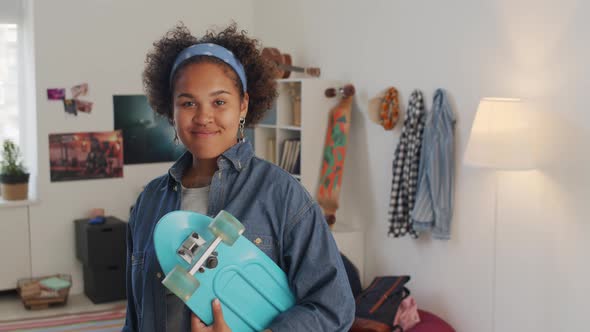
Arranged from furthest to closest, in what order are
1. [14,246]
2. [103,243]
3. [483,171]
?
1. [14,246]
2. [103,243]
3. [483,171]

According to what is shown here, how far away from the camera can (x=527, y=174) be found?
3285 millimetres

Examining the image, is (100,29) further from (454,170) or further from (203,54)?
(203,54)

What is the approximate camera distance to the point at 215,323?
126 cm

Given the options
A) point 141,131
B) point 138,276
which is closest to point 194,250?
point 138,276

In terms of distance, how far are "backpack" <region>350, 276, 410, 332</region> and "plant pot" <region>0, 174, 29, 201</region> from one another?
2.67 metres

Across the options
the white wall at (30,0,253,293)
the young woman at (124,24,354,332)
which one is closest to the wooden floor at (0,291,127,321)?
the white wall at (30,0,253,293)

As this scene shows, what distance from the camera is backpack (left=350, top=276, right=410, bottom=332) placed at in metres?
3.51

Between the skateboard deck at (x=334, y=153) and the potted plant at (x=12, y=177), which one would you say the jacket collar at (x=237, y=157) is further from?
the potted plant at (x=12, y=177)

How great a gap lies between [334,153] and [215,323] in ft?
10.9

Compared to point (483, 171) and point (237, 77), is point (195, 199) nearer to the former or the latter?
point (237, 77)

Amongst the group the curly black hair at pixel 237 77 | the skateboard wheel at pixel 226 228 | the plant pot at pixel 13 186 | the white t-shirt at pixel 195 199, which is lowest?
the plant pot at pixel 13 186

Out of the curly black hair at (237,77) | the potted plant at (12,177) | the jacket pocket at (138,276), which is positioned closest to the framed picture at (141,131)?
the potted plant at (12,177)

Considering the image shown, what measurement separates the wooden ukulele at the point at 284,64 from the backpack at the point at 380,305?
62.7 inches

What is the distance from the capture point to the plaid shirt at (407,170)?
12.6 ft
